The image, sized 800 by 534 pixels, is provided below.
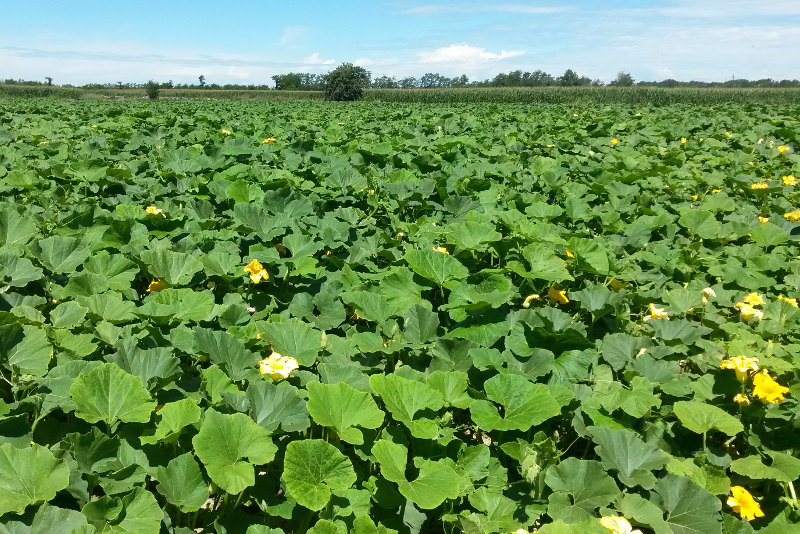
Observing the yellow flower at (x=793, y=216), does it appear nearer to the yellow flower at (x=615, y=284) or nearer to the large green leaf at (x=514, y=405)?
the yellow flower at (x=615, y=284)

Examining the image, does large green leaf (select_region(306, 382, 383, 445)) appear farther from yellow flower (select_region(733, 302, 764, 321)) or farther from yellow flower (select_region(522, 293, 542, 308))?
yellow flower (select_region(733, 302, 764, 321))

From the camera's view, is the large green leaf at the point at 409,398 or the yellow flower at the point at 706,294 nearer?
the large green leaf at the point at 409,398

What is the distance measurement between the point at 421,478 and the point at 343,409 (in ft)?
1.05

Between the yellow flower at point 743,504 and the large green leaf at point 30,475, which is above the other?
the large green leaf at point 30,475

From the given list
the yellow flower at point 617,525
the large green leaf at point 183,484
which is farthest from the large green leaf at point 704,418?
the large green leaf at point 183,484

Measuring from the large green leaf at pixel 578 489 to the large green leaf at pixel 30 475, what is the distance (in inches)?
52.7

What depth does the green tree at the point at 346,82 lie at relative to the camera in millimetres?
51938

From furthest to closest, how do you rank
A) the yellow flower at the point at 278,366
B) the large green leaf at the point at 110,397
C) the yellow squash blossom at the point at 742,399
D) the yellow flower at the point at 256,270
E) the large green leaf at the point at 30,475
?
1. the yellow flower at the point at 256,270
2. the yellow squash blossom at the point at 742,399
3. the yellow flower at the point at 278,366
4. the large green leaf at the point at 110,397
5. the large green leaf at the point at 30,475

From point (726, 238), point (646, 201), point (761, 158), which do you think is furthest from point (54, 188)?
point (761, 158)

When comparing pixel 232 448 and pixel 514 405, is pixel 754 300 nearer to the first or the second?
pixel 514 405

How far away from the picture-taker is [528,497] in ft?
5.67

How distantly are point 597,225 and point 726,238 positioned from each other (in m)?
0.92

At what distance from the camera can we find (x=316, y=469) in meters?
1.52

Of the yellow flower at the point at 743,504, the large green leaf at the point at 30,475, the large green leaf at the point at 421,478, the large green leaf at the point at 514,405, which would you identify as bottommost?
the yellow flower at the point at 743,504
